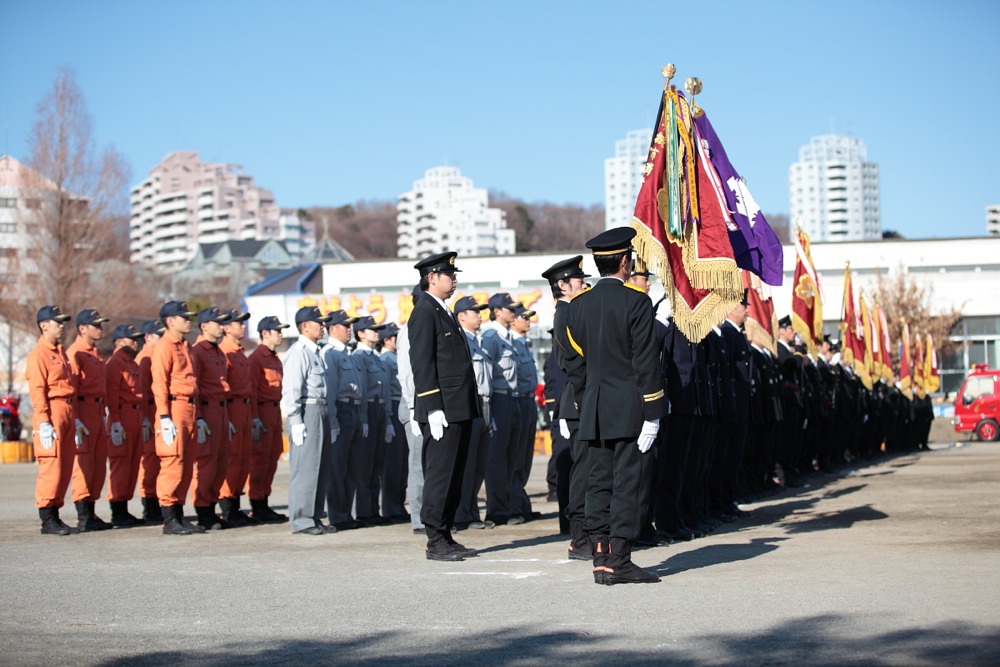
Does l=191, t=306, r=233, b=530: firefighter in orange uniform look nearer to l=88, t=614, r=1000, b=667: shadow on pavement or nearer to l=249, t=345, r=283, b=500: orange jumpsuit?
l=249, t=345, r=283, b=500: orange jumpsuit

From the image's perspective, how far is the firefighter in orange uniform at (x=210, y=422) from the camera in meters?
12.6

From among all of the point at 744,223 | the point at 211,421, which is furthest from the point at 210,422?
the point at 744,223

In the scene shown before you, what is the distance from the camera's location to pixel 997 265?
166 ft

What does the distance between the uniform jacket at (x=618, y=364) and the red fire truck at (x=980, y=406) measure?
93.3 ft

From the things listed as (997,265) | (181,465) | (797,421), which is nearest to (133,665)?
(181,465)

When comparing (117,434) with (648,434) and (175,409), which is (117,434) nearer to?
(175,409)

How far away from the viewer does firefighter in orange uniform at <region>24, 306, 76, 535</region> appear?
12250mm

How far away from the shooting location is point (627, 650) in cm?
581

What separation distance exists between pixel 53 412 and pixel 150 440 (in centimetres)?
160

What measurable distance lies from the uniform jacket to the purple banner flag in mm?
3903

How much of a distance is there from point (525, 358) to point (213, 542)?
3.90 metres

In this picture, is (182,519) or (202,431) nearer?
(182,519)

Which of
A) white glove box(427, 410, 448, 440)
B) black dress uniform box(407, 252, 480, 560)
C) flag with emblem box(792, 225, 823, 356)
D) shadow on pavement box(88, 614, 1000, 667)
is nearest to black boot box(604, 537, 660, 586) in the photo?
shadow on pavement box(88, 614, 1000, 667)

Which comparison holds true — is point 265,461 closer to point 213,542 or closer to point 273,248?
point 213,542
